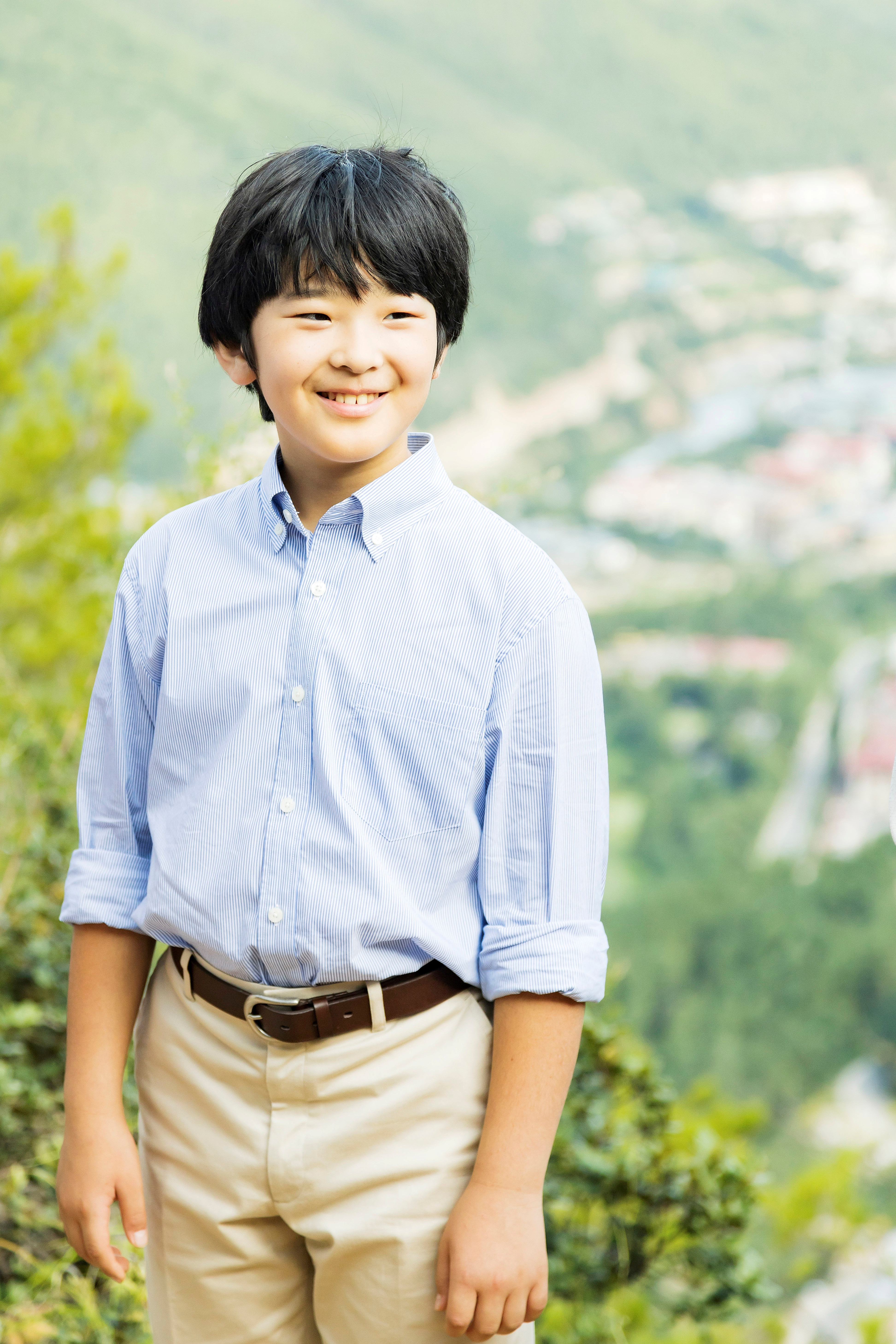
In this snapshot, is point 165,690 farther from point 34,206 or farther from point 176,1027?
point 34,206

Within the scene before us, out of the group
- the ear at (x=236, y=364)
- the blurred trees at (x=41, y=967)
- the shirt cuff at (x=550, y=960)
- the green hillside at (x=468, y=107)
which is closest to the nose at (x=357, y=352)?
the ear at (x=236, y=364)

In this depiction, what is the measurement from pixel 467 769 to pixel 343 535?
7.1 inches

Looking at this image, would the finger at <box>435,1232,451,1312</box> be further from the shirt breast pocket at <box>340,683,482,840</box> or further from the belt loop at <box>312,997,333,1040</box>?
the shirt breast pocket at <box>340,683,482,840</box>

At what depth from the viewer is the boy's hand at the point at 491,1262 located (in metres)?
0.77

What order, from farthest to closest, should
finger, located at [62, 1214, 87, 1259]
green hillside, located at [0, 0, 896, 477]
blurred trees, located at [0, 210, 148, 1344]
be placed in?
1. green hillside, located at [0, 0, 896, 477]
2. blurred trees, located at [0, 210, 148, 1344]
3. finger, located at [62, 1214, 87, 1259]

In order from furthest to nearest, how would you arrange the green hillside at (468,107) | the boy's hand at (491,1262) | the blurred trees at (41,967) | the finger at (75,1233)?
the green hillside at (468,107), the blurred trees at (41,967), the finger at (75,1233), the boy's hand at (491,1262)

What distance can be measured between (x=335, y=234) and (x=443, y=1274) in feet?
2.18

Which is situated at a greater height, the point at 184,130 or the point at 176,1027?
the point at 184,130

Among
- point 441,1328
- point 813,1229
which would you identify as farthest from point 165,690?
point 813,1229

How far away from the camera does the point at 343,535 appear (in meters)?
0.84

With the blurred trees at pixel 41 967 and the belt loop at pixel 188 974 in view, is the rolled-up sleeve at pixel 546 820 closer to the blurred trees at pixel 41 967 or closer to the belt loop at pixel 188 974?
the belt loop at pixel 188 974

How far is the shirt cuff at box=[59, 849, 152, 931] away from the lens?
34.9 inches

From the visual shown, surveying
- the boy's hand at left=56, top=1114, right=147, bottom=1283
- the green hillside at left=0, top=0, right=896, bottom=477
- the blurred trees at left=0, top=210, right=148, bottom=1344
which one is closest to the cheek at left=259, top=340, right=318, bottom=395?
the boy's hand at left=56, top=1114, right=147, bottom=1283

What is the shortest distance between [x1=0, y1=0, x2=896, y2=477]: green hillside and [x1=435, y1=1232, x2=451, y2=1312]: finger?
10.8 metres
